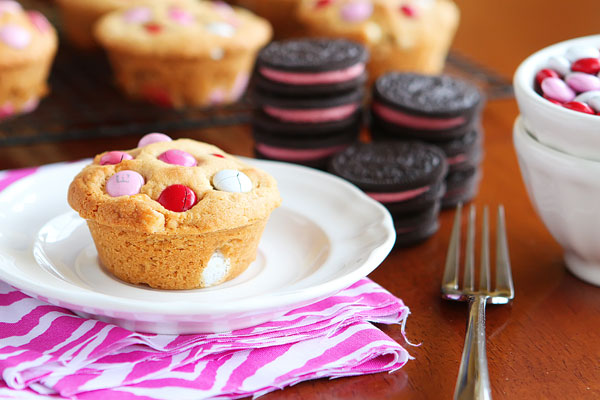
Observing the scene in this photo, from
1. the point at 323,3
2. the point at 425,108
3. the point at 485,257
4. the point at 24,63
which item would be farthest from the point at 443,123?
the point at 24,63

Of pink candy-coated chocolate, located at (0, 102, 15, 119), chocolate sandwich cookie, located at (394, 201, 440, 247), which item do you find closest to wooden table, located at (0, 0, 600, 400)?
chocolate sandwich cookie, located at (394, 201, 440, 247)

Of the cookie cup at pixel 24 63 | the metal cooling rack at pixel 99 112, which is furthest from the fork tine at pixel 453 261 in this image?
the cookie cup at pixel 24 63

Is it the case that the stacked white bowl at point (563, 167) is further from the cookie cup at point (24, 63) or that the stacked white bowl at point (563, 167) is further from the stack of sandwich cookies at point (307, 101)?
Answer: the cookie cup at point (24, 63)

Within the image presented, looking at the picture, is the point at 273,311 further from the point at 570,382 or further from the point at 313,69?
the point at 313,69

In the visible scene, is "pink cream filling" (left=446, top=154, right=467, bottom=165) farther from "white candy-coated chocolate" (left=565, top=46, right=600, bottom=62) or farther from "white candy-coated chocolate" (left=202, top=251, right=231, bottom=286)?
"white candy-coated chocolate" (left=202, top=251, right=231, bottom=286)

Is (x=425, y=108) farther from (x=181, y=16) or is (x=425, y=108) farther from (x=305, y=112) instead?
(x=181, y=16)

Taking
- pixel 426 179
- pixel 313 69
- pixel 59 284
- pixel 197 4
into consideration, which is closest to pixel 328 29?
pixel 197 4

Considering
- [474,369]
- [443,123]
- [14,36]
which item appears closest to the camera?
[474,369]
